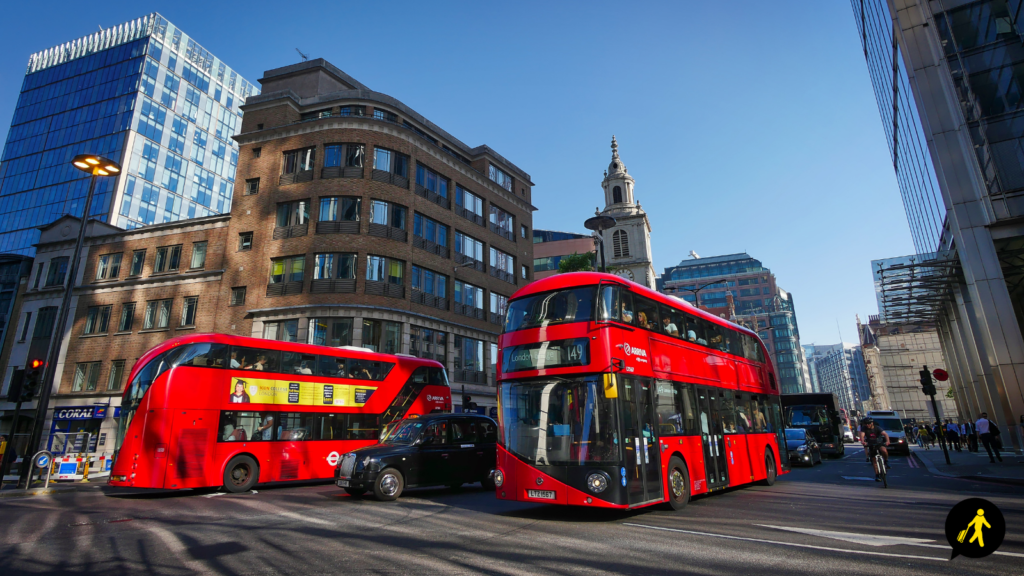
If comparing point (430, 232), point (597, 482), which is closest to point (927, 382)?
point (597, 482)

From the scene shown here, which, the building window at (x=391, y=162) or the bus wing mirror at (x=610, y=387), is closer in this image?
the bus wing mirror at (x=610, y=387)

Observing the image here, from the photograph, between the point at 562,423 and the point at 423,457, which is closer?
the point at 562,423

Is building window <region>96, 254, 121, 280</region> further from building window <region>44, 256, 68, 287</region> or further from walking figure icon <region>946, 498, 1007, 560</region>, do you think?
walking figure icon <region>946, 498, 1007, 560</region>

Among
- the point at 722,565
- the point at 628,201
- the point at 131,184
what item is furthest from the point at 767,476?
the point at 131,184

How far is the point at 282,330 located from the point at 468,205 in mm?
14962

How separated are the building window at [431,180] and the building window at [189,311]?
49.2 ft

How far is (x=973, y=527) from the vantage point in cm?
269

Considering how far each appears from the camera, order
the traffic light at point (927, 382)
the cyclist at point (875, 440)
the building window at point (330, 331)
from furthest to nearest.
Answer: the building window at point (330, 331)
the traffic light at point (927, 382)
the cyclist at point (875, 440)

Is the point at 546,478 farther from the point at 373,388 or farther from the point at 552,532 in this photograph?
the point at 373,388

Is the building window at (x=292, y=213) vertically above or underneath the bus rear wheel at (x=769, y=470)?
above

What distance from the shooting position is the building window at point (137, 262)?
35125 millimetres

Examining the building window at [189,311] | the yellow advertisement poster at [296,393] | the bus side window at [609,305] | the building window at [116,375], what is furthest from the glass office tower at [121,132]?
the bus side window at [609,305]

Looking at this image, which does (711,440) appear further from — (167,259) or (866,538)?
(167,259)

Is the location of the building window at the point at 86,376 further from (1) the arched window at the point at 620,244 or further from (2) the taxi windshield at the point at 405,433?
(1) the arched window at the point at 620,244
